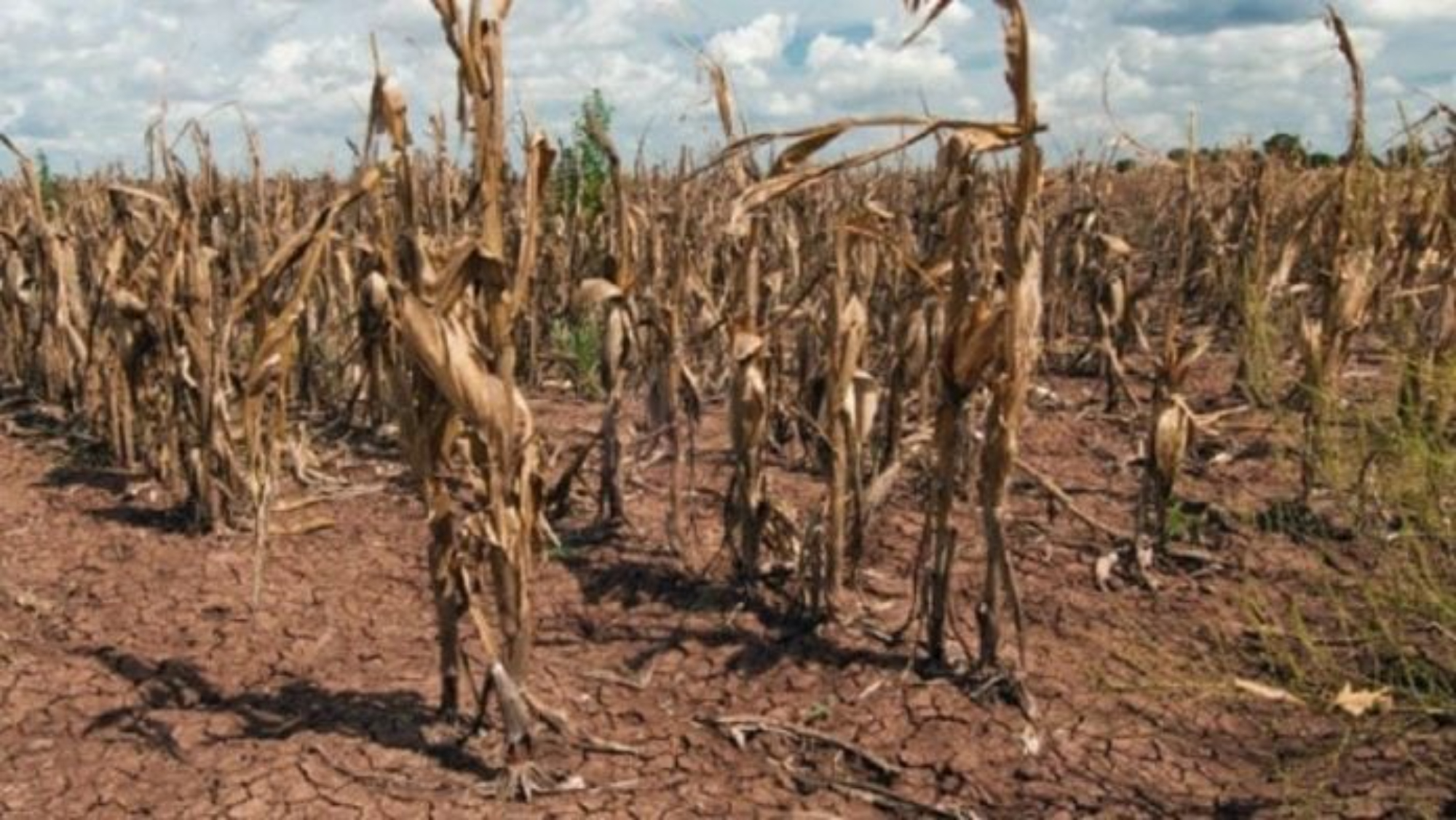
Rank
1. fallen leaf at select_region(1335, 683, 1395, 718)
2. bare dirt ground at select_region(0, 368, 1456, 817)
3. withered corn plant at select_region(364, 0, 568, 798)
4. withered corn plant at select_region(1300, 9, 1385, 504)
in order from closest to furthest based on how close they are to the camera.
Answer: fallen leaf at select_region(1335, 683, 1395, 718), withered corn plant at select_region(364, 0, 568, 798), bare dirt ground at select_region(0, 368, 1456, 817), withered corn plant at select_region(1300, 9, 1385, 504)

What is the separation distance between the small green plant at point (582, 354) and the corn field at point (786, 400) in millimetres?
29

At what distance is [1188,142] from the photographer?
589 centimetres

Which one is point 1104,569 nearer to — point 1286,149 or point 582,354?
point 582,354

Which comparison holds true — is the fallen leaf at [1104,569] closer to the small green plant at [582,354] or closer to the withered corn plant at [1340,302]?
Answer: the withered corn plant at [1340,302]

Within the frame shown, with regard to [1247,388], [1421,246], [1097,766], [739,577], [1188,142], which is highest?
[1188,142]

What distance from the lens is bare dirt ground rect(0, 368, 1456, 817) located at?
2648 mm

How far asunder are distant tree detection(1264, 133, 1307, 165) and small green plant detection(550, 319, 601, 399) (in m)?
3.74

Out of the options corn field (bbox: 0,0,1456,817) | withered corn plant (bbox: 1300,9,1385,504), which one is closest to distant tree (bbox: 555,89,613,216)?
corn field (bbox: 0,0,1456,817)

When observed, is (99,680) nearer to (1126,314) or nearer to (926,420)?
(926,420)

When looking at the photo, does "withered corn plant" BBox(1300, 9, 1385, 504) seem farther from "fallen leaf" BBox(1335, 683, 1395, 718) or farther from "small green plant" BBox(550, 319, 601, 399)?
"small green plant" BBox(550, 319, 601, 399)

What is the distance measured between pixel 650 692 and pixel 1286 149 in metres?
6.60

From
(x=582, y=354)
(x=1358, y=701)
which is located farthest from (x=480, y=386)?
(x=582, y=354)

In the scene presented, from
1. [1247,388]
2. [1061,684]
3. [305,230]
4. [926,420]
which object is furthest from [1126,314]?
[305,230]

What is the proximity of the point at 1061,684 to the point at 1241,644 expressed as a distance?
0.58 metres
